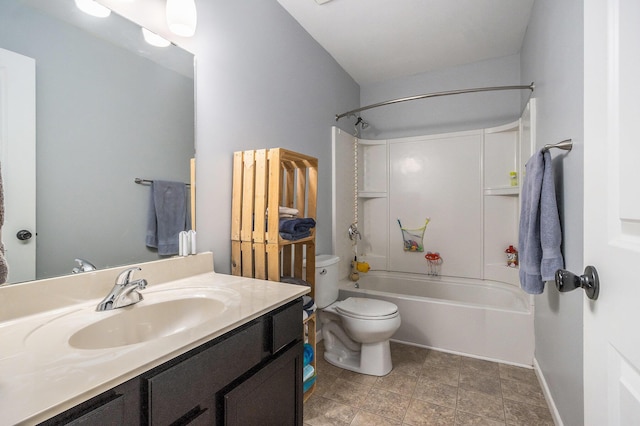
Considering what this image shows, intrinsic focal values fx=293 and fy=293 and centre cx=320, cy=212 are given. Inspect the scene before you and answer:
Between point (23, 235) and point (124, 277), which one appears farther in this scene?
point (124, 277)

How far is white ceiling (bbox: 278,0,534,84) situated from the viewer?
2135 mm

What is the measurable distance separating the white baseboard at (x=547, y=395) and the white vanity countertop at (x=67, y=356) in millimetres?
1603

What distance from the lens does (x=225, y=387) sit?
2.84 feet

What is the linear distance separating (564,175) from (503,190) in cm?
147

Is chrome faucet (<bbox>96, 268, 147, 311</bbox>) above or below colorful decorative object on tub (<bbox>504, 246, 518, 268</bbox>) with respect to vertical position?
above

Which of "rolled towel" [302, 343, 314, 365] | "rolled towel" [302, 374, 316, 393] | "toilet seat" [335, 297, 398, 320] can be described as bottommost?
"rolled towel" [302, 374, 316, 393]

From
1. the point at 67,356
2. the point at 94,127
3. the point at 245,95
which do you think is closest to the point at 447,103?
the point at 245,95

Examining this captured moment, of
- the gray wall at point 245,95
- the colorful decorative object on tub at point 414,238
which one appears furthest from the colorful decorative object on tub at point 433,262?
the gray wall at point 245,95

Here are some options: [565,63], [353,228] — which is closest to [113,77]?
[565,63]

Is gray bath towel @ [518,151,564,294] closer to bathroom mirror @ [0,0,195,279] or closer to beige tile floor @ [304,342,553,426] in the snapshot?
beige tile floor @ [304,342,553,426]

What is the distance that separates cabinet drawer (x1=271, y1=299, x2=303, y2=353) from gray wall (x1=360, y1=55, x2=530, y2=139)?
97.2 inches

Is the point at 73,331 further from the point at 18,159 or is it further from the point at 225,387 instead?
the point at 18,159

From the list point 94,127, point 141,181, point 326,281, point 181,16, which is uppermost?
point 181,16

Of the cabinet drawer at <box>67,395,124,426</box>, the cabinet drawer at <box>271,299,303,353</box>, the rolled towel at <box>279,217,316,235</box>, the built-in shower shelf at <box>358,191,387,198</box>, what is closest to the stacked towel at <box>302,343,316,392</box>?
the cabinet drawer at <box>271,299,303,353</box>
